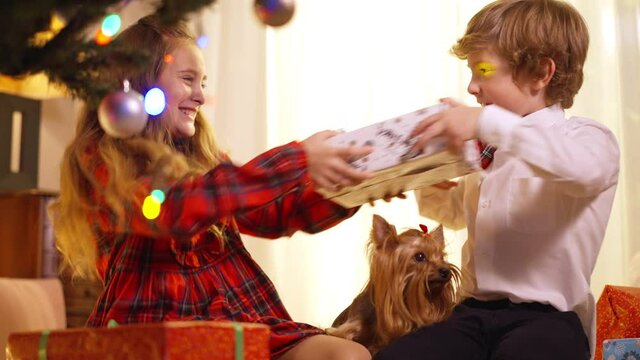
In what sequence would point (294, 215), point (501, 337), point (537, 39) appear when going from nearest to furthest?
point (501, 337) → point (537, 39) → point (294, 215)

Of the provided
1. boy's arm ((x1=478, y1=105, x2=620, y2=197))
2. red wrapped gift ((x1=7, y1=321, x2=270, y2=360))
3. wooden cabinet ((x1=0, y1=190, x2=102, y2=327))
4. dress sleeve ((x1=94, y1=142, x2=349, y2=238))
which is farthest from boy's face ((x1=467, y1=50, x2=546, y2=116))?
wooden cabinet ((x1=0, y1=190, x2=102, y2=327))

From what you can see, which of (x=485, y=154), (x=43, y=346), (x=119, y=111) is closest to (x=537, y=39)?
(x=485, y=154)

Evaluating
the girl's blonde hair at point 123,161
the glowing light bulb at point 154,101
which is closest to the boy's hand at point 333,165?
the girl's blonde hair at point 123,161

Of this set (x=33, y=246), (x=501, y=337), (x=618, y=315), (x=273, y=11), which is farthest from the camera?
(x=33, y=246)

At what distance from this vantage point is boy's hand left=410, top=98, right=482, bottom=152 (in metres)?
1.25

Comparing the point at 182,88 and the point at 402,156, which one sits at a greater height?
the point at 182,88

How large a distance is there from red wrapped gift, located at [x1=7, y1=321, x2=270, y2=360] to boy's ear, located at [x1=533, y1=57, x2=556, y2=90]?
0.71m

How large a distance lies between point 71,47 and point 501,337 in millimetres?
847

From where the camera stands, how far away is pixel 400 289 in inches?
61.7

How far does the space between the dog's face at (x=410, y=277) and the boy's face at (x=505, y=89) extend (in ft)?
1.01

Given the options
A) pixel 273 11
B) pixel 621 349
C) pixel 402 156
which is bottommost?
pixel 621 349

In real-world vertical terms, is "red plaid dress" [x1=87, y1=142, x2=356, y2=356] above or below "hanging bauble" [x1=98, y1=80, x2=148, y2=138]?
below

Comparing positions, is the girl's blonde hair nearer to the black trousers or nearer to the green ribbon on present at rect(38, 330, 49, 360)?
the green ribbon on present at rect(38, 330, 49, 360)

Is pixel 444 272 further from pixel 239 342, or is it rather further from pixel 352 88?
pixel 352 88
